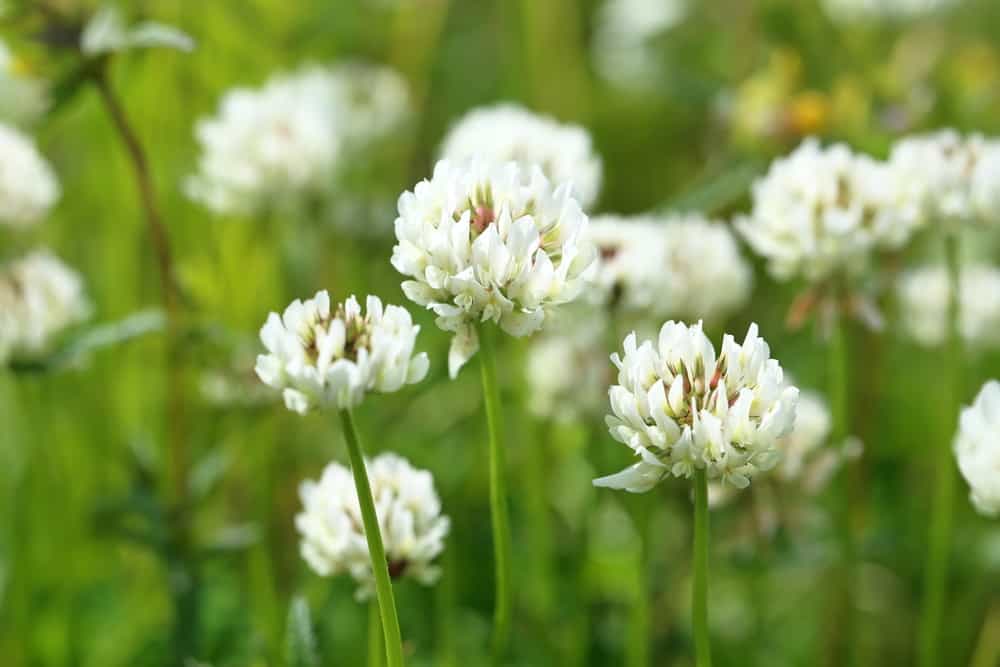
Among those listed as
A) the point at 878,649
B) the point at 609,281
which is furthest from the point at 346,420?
the point at 878,649

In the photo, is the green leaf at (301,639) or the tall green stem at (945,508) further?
the tall green stem at (945,508)

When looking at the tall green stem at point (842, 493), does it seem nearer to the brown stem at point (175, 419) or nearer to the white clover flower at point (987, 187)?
the white clover flower at point (987, 187)

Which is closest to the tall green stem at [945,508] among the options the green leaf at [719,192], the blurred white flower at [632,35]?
the green leaf at [719,192]

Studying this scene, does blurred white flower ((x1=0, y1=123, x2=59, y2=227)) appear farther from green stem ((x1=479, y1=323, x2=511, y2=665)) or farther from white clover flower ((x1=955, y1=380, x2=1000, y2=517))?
white clover flower ((x1=955, y1=380, x2=1000, y2=517))

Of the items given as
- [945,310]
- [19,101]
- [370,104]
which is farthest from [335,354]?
[370,104]

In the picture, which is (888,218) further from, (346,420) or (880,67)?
(880,67)

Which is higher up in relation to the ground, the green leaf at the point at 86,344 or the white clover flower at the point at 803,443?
the green leaf at the point at 86,344

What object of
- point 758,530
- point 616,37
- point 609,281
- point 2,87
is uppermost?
point 616,37

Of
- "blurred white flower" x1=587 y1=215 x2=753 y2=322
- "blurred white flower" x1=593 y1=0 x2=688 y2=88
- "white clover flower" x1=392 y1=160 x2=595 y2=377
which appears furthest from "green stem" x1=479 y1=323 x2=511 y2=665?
"blurred white flower" x1=593 y1=0 x2=688 y2=88
